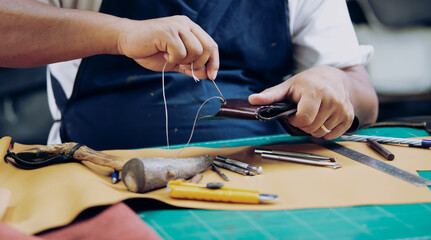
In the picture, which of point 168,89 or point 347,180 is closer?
point 347,180

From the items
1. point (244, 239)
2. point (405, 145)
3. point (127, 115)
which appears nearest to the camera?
point (244, 239)

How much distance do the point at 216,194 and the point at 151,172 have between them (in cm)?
12

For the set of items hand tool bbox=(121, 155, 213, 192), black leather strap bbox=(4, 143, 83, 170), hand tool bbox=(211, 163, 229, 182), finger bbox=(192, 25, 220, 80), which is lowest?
black leather strap bbox=(4, 143, 83, 170)

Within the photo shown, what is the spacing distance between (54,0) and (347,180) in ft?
2.76

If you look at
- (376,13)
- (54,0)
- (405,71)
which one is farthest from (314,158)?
(405,71)

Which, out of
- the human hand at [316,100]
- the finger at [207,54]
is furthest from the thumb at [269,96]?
the finger at [207,54]

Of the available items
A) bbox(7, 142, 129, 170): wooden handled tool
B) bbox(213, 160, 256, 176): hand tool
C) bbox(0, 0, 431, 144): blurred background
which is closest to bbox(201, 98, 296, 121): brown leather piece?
bbox(213, 160, 256, 176): hand tool

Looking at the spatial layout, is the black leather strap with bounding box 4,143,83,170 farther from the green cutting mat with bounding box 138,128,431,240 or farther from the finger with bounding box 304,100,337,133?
the finger with bounding box 304,100,337,133

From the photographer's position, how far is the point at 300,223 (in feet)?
2.04

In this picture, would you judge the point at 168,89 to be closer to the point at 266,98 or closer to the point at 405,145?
the point at 266,98

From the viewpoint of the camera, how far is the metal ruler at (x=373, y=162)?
77 cm

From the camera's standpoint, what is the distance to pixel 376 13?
2.12 metres

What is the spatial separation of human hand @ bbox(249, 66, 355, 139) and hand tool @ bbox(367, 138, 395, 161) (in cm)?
7

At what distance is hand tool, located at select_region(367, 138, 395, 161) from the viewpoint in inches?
35.6
